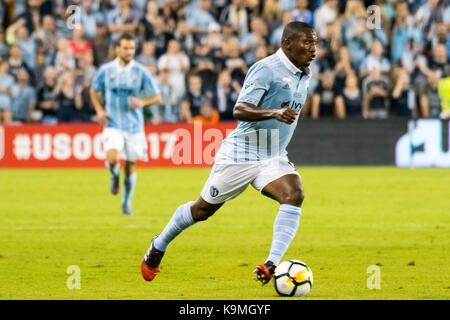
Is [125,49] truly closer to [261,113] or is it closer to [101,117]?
[101,117]

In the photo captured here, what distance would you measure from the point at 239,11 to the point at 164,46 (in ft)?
6.62

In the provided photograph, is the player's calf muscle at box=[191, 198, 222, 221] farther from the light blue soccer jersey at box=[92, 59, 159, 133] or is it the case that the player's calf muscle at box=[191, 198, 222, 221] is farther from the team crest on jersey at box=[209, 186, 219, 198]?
the light blue soccer jersey at box=[92, 59, 159, 133]

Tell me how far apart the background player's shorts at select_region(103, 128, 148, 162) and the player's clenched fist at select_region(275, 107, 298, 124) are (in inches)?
272

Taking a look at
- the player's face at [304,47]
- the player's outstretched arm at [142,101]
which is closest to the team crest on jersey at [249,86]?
the player's face at [304,47]

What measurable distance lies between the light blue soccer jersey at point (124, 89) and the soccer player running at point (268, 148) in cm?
612

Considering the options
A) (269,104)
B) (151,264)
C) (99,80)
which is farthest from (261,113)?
(99,80)

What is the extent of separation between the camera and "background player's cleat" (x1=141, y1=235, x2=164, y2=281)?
855 cm

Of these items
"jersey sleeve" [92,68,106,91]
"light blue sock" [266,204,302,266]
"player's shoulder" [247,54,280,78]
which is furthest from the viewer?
"jersey sleeve" [92,68,106,91]

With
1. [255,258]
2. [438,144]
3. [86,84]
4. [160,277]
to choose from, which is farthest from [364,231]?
[86,84]

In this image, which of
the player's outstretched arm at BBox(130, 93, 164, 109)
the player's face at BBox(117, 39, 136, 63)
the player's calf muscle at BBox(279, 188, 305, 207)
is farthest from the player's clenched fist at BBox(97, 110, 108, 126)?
the player's calf muscle at BBox(279, 188, 305, 207)

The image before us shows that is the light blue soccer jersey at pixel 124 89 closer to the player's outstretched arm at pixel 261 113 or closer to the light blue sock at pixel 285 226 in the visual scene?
the player's outstretched arm at pixel 261 113

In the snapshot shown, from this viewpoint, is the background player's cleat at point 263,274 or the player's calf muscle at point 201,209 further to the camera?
the player's calf muscle at point 201,209

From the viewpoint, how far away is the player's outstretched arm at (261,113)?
25.2 feet

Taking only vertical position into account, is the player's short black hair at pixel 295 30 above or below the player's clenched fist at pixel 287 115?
above
